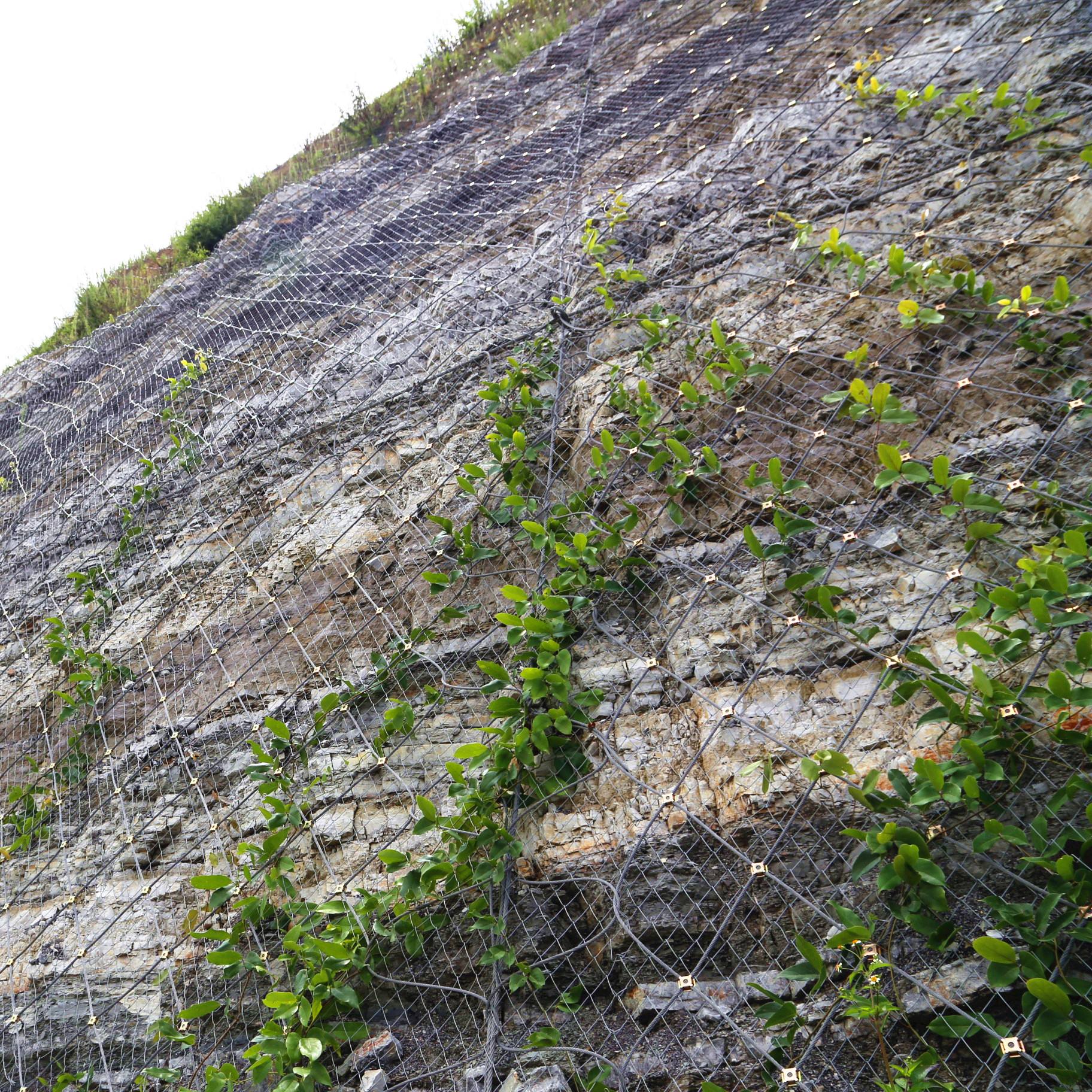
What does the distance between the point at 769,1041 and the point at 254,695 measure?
1543 mm

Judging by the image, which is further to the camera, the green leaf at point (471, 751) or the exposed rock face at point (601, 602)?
the green leaf at point (471, 751)

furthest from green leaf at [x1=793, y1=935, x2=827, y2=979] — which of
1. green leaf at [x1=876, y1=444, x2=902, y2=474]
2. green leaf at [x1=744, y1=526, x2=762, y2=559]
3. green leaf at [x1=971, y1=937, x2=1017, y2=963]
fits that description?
green leaf at [x1=876, y1=444, x2=902, y2=474]

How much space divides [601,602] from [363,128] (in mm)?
4609

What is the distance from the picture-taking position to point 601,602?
1780 mm

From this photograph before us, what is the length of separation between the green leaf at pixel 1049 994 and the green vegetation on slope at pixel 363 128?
4933 mm

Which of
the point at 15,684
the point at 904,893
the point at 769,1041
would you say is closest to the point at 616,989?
the point at 769,1041

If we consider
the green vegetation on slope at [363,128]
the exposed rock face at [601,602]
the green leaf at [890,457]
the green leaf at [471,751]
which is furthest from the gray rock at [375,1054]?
the green vegetation on slope at [363,128]

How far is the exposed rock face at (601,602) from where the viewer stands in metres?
1.40

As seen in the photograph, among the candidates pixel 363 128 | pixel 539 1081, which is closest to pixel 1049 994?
pixel 539 1081

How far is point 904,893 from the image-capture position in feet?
3.88

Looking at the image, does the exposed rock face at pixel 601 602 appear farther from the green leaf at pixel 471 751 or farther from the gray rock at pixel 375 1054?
the green leaf at pixel 471 751

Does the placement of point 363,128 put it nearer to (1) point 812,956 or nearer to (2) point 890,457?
(2) point 890,457

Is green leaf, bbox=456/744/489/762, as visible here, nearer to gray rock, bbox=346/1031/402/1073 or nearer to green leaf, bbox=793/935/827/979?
gray rock, bbox=346/1031/402/1073

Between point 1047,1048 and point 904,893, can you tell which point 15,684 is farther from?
point 1047,1048
